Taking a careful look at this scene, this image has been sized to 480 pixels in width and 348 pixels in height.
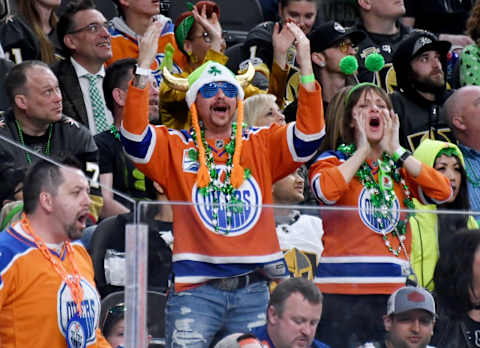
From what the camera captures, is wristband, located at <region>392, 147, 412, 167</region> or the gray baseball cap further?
wristband, located at <region>392, 147, 412, 167</region>

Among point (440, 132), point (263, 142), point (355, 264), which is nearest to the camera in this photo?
point (355, 264)

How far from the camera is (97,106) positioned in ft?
22.4

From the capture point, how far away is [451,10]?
954 centimetres

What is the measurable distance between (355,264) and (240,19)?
18.5ft

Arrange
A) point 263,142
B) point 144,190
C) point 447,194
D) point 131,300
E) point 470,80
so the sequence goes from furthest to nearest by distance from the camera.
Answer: point 470,80 → point 144,190 → point 447,194 → point 263,142 → point 131,300

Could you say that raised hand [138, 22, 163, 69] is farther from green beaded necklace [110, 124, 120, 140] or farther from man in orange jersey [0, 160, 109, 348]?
man in orange jersey [0, 160, 109, 348]

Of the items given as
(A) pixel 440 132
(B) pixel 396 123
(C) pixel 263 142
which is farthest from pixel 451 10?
(C) pixel 263 142

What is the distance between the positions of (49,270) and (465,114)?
3768 millimetres

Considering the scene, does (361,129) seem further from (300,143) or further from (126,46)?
(126,46)

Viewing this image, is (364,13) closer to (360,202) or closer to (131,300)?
(360,202)

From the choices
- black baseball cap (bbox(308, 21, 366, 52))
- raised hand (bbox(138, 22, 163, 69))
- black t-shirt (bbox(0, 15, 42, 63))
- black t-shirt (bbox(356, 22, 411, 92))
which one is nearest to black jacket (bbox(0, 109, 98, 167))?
raised hand (bbox(138, 22, 163, 69))

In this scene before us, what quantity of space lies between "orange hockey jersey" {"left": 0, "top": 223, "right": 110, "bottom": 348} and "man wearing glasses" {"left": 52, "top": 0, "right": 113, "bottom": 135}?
3.00 meters

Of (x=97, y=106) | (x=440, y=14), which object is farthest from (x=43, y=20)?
(x=440, y=14)

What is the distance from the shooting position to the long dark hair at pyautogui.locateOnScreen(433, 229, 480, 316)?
149 inches
